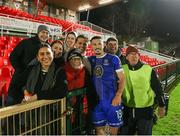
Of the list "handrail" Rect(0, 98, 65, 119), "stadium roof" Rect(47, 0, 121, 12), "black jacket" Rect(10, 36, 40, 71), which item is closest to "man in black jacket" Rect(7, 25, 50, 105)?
"black jacket" Rect(10, 36, 40, 71)

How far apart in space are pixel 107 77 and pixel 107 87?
0.44ft

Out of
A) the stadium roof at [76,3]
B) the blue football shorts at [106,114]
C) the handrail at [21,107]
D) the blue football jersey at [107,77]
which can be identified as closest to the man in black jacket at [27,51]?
the blue football jersey at [107,77]

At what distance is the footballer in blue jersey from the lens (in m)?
4.15

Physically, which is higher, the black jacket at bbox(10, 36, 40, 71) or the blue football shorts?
the black jacket at bbox(10, 36, 40, 71)

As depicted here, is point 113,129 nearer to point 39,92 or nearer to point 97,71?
point 97,71

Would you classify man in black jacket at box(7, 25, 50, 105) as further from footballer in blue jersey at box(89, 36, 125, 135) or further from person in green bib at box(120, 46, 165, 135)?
person in green bib at box(120, 46, 165, 135)

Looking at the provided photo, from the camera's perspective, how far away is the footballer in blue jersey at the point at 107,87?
415cm

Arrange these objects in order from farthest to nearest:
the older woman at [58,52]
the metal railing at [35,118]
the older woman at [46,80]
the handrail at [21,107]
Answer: the older woman at [58,52], the older woman at [46,80], the metal railing at [35,118], the handrail at [21,107]

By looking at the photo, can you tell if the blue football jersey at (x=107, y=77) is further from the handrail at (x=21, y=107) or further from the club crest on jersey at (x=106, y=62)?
the handrail at (x=21, y=107)

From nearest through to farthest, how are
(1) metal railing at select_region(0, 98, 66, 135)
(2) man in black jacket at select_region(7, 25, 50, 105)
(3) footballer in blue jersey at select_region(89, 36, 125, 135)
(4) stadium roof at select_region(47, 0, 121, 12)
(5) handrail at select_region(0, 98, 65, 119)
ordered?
(5) handrail at select_region(0, 98, 65, 119), (1) metal railing at select_region(0, 98, 66, 135), (3) footballer in blue jersey at select_region(89, 36, 125, 135), (2) man in black jacket at select_region(7, 25, 50, 105), (4) stadium roof at select_region(47, 0, 121, 12)

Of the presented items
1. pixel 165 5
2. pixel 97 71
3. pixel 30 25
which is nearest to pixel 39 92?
pixel 97 71

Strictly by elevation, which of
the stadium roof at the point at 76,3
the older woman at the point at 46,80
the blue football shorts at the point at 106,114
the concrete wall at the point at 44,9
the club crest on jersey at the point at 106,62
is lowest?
the blue football shorts at the point at 106,114

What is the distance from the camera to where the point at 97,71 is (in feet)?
13.7

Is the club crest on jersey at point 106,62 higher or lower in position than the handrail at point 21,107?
higher
